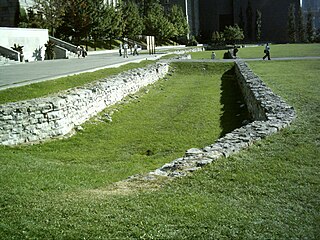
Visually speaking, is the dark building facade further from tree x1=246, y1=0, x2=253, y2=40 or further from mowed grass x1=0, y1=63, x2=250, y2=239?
mowed grass x1=0, y1=63, x2=250, y2=239

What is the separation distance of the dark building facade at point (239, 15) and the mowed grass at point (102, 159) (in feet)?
270

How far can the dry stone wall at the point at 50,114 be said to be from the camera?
11117 mm

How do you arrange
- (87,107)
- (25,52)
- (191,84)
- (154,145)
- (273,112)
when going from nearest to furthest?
(273,112) → (154,145) → (87,107) → (191,84) → (25,52)

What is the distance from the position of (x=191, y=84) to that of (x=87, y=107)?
1123 cm

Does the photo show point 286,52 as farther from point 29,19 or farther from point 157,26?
point 157,26

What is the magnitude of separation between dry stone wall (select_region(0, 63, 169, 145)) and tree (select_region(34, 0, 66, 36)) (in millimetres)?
29581

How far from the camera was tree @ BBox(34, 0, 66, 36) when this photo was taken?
1700 inches

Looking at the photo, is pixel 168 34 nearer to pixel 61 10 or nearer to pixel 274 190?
pixel 61 10

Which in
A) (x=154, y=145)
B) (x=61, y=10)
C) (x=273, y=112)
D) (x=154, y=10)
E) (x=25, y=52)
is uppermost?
(x=154, y=10)

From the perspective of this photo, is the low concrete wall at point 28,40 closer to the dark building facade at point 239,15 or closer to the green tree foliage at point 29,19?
the green tree foliage at point 29,19

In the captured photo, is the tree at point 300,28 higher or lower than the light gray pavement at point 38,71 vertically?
higher

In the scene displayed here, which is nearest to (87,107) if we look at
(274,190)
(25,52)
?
(274,190)

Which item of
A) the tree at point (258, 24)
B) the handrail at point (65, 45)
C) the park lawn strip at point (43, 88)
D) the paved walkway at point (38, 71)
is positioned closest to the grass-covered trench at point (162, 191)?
the park lawn strip at point (43, 88)

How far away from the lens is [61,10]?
43125 mm
